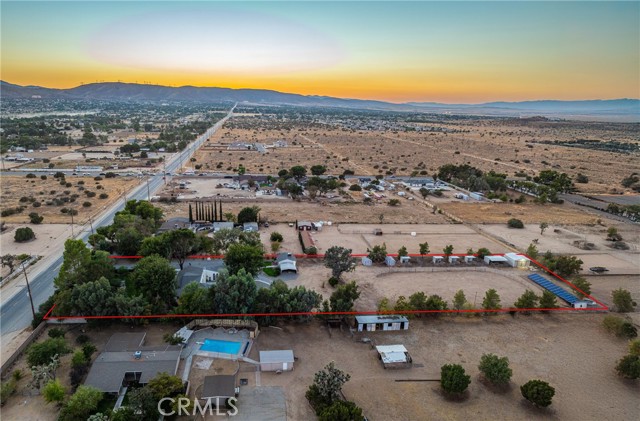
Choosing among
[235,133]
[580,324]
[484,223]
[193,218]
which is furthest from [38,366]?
[235,133]

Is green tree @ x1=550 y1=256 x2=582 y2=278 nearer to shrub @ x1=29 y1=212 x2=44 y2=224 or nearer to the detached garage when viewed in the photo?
the detached garage

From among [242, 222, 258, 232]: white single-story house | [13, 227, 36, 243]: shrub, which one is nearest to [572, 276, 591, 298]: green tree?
[242, 222, 258, 232]: white single-story house

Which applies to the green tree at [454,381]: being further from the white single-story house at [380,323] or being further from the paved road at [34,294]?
the paved road at [34,294]

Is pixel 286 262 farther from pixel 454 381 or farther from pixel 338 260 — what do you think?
pixel 454 381

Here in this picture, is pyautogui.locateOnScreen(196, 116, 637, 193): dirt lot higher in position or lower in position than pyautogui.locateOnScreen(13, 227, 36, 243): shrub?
higher

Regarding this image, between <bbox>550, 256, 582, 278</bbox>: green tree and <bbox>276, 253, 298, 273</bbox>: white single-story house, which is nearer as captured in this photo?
<bbox>276, 253, 298, 273</bbox>: white single-story house

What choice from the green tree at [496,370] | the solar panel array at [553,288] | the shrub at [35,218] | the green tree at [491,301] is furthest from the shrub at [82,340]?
the solar panel array at [553,288]
